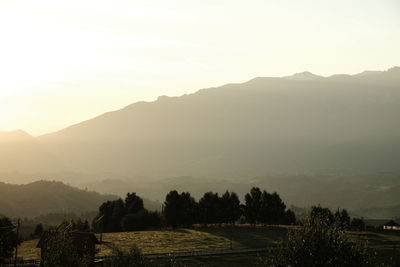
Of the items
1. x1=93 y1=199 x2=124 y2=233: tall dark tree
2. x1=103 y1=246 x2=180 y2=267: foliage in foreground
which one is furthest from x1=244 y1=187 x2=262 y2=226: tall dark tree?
x1=103 y1=246 x2=180 y2=267: foliage in foreground

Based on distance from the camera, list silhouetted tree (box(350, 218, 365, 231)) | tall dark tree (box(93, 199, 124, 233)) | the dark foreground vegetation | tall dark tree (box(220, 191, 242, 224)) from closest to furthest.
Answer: the dark foreground vegetation < silhouetted tree (box(350, 218, 365, 231)) < tall dark tree (box(220, 191, 242, 224)) < tall dark tree (box(93, 199, 124, 233))

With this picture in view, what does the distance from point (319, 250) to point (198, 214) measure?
316 feet

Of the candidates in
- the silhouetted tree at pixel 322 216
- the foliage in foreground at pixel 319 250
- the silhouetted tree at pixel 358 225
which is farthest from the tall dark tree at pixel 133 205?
the foliage in foreground at pixel 319 250

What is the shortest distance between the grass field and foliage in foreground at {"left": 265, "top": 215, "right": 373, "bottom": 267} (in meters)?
32.3

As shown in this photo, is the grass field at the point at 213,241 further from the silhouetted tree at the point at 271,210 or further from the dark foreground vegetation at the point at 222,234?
the silhouetted tree at the point at 271,210

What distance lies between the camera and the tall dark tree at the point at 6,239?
70750 millimetres

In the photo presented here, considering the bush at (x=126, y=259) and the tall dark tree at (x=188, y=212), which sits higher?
the tall dark tree at (x=188, y=212)

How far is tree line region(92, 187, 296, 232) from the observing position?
132 m

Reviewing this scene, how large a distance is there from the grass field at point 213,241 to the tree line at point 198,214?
12.6m

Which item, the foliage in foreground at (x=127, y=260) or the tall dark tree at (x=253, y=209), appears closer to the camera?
the foliage in foreground at (x=127, y=260)

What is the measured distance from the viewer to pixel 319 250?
133 ft

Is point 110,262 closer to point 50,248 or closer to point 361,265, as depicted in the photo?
point 50,248

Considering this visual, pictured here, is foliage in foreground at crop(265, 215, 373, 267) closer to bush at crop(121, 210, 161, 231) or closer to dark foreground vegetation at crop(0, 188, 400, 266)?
dark foreground vegetation at crop(0, 188, 400, 266)

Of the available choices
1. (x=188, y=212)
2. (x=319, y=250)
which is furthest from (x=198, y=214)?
(x=319, y=250)
